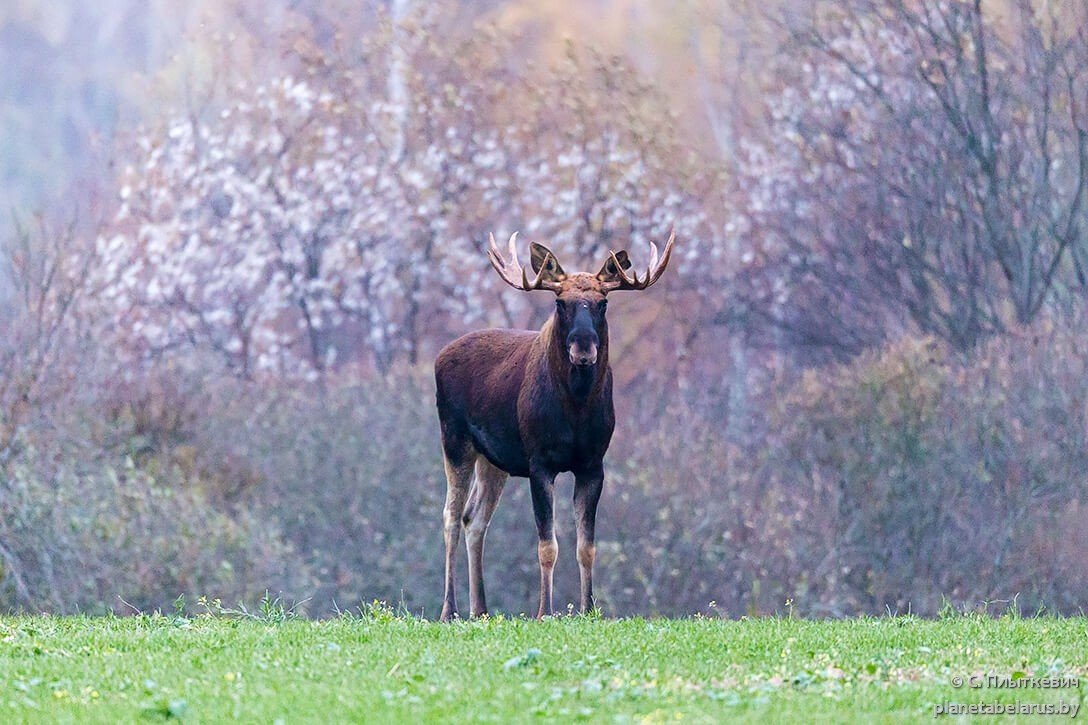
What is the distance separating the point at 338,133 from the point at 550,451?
980 inches

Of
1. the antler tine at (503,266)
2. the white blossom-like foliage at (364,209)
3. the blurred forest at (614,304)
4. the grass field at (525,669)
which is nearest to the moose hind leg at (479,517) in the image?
the antler tine at (503,266)

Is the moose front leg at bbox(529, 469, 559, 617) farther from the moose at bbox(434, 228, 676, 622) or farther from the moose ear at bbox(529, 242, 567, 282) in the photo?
the moose ear at bbox(529, 242, 567, 282)

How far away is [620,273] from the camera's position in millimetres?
12922

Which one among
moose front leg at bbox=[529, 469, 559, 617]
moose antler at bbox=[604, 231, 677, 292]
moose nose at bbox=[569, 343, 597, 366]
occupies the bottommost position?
moose front leg at bbox=[529, 469, 559, 617]

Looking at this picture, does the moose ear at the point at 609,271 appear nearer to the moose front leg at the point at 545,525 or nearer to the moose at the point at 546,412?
the moose at the point at 546,412

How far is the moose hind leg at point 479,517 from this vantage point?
13961 mm

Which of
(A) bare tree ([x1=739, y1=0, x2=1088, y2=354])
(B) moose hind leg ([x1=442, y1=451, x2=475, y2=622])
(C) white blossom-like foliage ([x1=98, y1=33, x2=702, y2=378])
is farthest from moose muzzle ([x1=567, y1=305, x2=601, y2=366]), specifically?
(C) white blossom-like foliage ([x1=98, y1=33, x2=702, y2=378])

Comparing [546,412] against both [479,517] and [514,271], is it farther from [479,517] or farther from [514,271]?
[479,517]

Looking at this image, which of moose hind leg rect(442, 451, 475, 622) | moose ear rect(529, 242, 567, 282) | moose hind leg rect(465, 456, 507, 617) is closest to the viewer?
moose ear rect(529, 242, 567, 282)

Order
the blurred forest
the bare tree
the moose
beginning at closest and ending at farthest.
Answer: the moose
the blurred forest
the bare tree

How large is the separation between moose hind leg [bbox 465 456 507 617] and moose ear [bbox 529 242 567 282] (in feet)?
6.30

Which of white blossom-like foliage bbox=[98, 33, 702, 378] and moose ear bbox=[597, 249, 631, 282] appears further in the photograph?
white blossom-like foliage bbox=[98, 33, 702, 378]

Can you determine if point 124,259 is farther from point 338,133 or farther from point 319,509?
point 319,509

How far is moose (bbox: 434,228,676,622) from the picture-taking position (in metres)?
12.8
